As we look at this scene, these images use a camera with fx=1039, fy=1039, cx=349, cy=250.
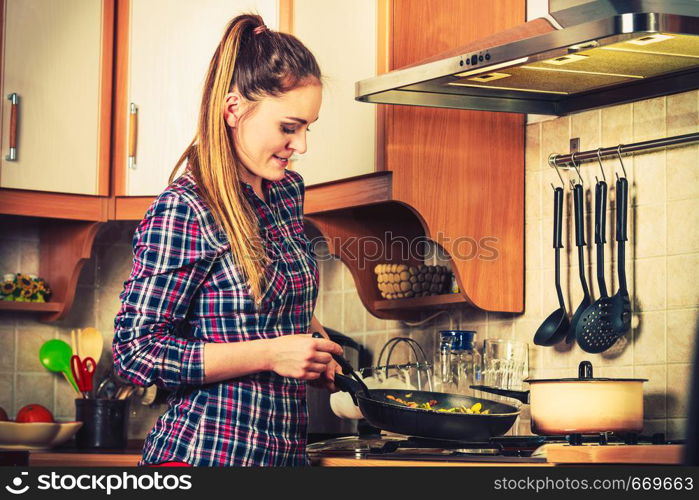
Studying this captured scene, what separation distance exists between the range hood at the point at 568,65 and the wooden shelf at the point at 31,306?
47.0 inches

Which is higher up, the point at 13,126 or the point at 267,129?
the point at 13,126

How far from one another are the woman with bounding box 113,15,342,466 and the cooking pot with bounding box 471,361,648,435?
0.43 metres

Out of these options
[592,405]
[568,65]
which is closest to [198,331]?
[592,405]

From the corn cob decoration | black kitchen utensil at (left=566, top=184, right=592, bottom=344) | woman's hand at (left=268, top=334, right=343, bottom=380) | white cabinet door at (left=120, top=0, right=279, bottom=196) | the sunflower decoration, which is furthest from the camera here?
the sunflower decoration

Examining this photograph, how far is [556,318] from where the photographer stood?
217 cm

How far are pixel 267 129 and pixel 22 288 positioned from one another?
1.46 metres

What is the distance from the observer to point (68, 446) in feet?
9.07

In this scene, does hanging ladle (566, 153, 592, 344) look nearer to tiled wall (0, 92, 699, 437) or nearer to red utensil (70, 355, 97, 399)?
tiled wall (0, 92, 699, 437)

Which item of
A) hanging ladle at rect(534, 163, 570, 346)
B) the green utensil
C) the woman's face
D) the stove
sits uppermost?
the woman's face

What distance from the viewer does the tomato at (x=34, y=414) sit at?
2.69 m

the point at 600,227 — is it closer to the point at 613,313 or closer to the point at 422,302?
the point at 613,313

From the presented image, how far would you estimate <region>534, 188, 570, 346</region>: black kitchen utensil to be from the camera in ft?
7.08

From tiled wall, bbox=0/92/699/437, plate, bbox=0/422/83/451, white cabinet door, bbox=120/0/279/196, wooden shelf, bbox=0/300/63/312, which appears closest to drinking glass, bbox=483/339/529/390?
tiled wall, bbox=0/92/699/437

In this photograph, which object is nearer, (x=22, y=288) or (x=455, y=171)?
(x=455, y=171)
